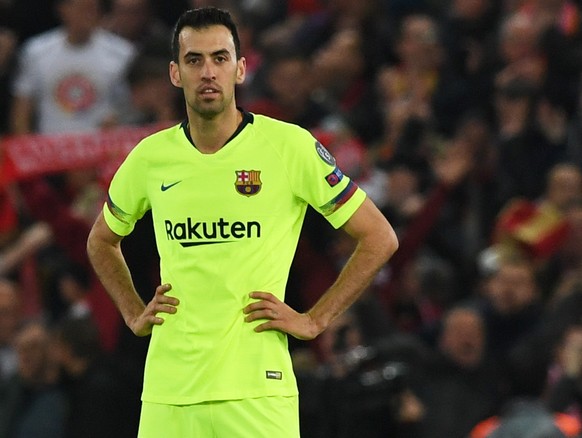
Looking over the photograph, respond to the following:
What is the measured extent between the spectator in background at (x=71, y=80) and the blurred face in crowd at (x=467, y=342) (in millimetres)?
3058

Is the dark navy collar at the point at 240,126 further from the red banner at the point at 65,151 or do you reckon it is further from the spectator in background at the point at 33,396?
the spectator in background at the point at 33,396

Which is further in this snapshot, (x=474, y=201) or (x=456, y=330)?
(x=474, y=201)

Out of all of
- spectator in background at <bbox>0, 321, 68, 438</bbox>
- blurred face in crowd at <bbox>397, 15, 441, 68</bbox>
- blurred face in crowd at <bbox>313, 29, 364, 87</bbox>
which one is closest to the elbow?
spectator in background at <bbox>0, 321, 68, 438</bbox>

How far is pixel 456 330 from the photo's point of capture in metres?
8.47

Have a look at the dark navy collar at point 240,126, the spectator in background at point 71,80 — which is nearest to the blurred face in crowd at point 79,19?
the spectator in background at point 71,80

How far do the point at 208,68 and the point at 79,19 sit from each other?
19.6ft

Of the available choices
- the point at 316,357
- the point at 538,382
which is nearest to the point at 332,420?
the point at 316,357

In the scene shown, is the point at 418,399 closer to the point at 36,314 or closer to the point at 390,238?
the point at 36,314

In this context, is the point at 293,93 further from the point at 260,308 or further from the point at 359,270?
the point at 260,308

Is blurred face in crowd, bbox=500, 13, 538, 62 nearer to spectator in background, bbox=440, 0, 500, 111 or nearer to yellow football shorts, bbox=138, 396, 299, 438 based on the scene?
spectator in background, bbox=440, 0, 500, 111

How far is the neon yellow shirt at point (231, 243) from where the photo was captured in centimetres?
495

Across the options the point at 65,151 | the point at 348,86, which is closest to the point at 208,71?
the point at 65,151

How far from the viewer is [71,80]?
1062 cm

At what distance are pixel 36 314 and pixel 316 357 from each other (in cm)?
190
